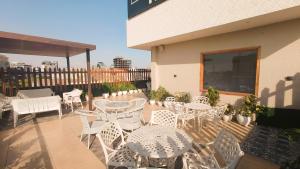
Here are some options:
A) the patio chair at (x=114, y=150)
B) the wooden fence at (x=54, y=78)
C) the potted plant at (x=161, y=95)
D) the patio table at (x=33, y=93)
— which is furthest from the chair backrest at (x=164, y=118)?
the wooden fence at (x=54, y=78)

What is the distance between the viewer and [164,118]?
122 inches

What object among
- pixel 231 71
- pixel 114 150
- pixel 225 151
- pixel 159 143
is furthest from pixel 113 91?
pixel 225 151

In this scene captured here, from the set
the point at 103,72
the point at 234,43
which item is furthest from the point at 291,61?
the point at 103,72

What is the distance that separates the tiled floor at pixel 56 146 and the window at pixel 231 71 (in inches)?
60.3

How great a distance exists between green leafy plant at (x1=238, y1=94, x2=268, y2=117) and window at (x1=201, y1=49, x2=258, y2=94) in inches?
20.7

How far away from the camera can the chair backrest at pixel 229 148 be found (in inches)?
61.9

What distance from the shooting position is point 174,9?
5.86 metres

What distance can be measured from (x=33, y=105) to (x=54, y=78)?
13.0 ft

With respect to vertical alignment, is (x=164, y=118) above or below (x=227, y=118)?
above

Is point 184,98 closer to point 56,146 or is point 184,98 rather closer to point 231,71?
point 231,71

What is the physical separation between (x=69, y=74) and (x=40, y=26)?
16.0 feet

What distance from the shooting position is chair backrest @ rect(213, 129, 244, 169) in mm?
1572

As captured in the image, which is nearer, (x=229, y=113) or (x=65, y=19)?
(x=229, y=113)

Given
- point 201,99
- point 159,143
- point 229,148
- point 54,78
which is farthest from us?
point 54,78
